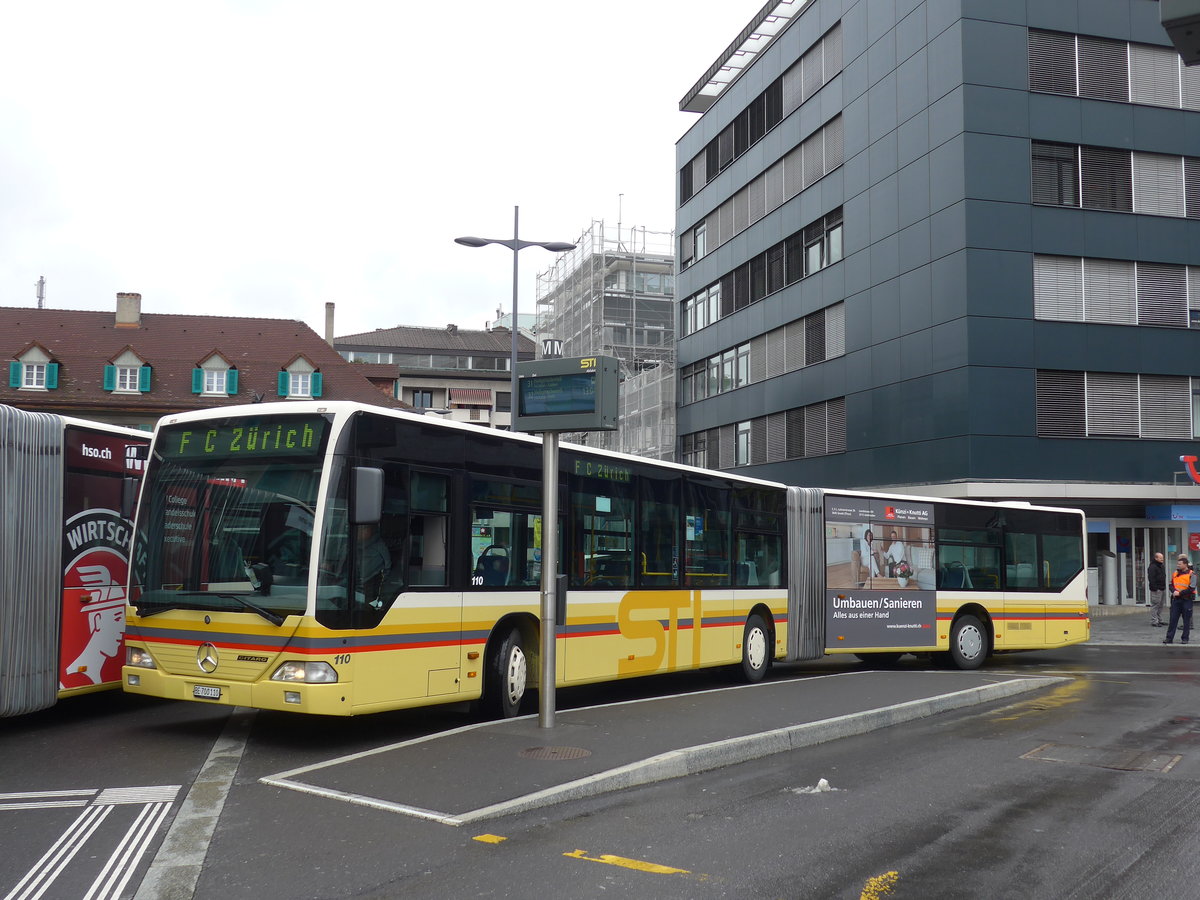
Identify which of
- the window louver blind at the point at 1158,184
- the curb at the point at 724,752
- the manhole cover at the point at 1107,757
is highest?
the window louver blind at the point at 1158,184

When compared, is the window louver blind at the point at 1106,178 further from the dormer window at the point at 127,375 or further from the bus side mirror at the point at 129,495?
the dormer window at the point at 127,375

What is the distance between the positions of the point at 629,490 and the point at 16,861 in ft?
27.6

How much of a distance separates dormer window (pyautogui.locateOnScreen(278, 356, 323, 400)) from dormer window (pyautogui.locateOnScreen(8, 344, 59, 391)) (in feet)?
33.4

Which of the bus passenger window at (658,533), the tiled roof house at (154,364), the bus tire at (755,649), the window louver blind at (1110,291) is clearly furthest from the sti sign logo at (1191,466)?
the tiled roof house at (154,364)

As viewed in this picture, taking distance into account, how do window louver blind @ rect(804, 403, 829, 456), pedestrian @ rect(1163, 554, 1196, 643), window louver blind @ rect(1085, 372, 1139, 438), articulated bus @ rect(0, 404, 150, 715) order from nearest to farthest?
articulated bus @ rect(0, 404, 150, 715) < pedestrian @ rect(1163, 554, 1196, 643) < window louver blind @ rect(1085, 372, 1139, 438) < window louver blind @ rect(804, 403, 829, 456)

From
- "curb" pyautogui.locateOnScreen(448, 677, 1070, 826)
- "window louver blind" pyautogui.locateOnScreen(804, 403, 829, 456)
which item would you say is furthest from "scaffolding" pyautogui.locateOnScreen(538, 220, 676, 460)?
"curb" pyautogui.locateOnScreen(448, 677, 1070, 826)

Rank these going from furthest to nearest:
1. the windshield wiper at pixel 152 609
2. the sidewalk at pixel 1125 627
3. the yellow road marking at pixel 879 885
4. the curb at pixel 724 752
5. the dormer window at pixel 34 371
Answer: the dormer window at pixel 34 371
the sidewalk at pixel 1125 627
the windshield wiper at pixel 152 609
the curb at pixel 724 752
the yellow road marking at pixel 879 885

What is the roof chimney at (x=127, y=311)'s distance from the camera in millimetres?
56188

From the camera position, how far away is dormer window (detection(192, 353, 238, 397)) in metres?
54.5

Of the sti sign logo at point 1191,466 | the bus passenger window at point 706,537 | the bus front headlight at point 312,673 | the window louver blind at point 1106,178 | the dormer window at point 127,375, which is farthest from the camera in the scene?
the dormer window at point 127,375

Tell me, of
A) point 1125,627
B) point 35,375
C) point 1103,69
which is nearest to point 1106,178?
point 1103,69

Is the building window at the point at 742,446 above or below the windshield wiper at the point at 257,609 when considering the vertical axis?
above

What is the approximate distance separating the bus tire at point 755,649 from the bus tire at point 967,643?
12.9 feet

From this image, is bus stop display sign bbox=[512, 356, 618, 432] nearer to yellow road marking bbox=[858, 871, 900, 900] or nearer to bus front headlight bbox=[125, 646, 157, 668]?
bus front headlight bbox=[125, 646, 157, 668]
